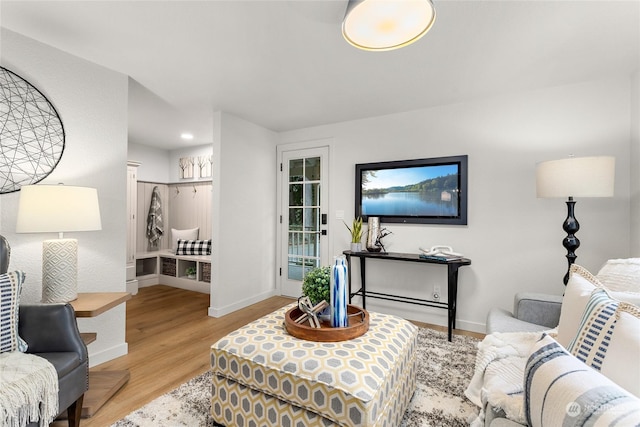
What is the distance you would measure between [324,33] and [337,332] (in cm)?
185

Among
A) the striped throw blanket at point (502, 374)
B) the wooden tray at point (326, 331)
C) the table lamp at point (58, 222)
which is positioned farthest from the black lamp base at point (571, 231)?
the table lamp at point (58, 222)

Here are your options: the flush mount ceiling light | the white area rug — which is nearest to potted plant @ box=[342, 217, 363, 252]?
the white area rug

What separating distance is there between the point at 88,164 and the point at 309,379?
2281 mm

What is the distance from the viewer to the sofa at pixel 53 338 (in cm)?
140

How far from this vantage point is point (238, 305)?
354cm

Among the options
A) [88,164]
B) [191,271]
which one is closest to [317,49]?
[88,164]

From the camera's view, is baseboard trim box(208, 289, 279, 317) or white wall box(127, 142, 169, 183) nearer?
baseboard trim box(208, 289, 279, 317)

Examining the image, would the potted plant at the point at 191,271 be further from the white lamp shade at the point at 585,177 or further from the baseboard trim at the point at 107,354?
the white lamp shade at the point at 585,177

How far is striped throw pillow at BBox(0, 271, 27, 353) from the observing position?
1347mm

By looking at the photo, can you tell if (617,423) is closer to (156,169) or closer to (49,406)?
(49,406)

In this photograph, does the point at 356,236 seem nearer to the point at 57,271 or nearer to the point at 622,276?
the point at 622,276

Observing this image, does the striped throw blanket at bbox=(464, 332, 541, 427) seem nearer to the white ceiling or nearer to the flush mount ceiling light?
the flush mount ceiling light

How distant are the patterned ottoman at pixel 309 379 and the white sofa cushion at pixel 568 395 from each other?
0.61 m

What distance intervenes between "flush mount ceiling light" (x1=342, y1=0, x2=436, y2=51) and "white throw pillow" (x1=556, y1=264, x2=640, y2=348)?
140 cm
